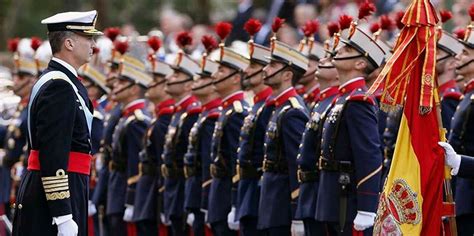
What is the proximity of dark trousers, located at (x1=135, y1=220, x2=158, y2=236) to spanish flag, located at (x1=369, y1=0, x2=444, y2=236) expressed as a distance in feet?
17.6

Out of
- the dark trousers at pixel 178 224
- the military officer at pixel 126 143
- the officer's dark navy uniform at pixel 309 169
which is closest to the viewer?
the officer's dark navy uniform at pixel 309 169

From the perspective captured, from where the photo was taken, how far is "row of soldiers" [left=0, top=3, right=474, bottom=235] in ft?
33.0

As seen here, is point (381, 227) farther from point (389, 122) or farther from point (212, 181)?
point (212, 181)

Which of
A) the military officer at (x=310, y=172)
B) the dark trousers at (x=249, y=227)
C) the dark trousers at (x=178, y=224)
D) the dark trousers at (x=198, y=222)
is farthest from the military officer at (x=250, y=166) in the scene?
the dark trousers at (x=178, y=224)

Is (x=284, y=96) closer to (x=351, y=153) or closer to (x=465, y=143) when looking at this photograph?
(x=351, y=153)

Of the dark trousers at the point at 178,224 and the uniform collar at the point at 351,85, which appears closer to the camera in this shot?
the uniform collar at the point at 351,85

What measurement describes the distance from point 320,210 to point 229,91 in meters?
2.68

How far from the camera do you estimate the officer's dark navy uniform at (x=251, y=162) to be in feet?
37.6

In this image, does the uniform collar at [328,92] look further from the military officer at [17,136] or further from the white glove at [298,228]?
the military officer at [17,136]

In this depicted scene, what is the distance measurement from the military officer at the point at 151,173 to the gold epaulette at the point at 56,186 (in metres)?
5.11

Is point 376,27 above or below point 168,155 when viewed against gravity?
above

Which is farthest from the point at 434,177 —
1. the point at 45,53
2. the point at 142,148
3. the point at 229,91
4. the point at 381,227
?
the point at 45,53

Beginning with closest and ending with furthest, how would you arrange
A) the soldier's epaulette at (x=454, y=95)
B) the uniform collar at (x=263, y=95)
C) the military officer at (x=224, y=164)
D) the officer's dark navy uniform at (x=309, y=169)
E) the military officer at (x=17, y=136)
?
the officer's dark navy uniform at (x=309, y=169), the soldier's epaulette at (x=454, y=95), the uniform collar at (x=263, y=95), the military officer at (x=224, y=164), the military officer at (x=17, y=136)

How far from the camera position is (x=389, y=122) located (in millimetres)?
11523
